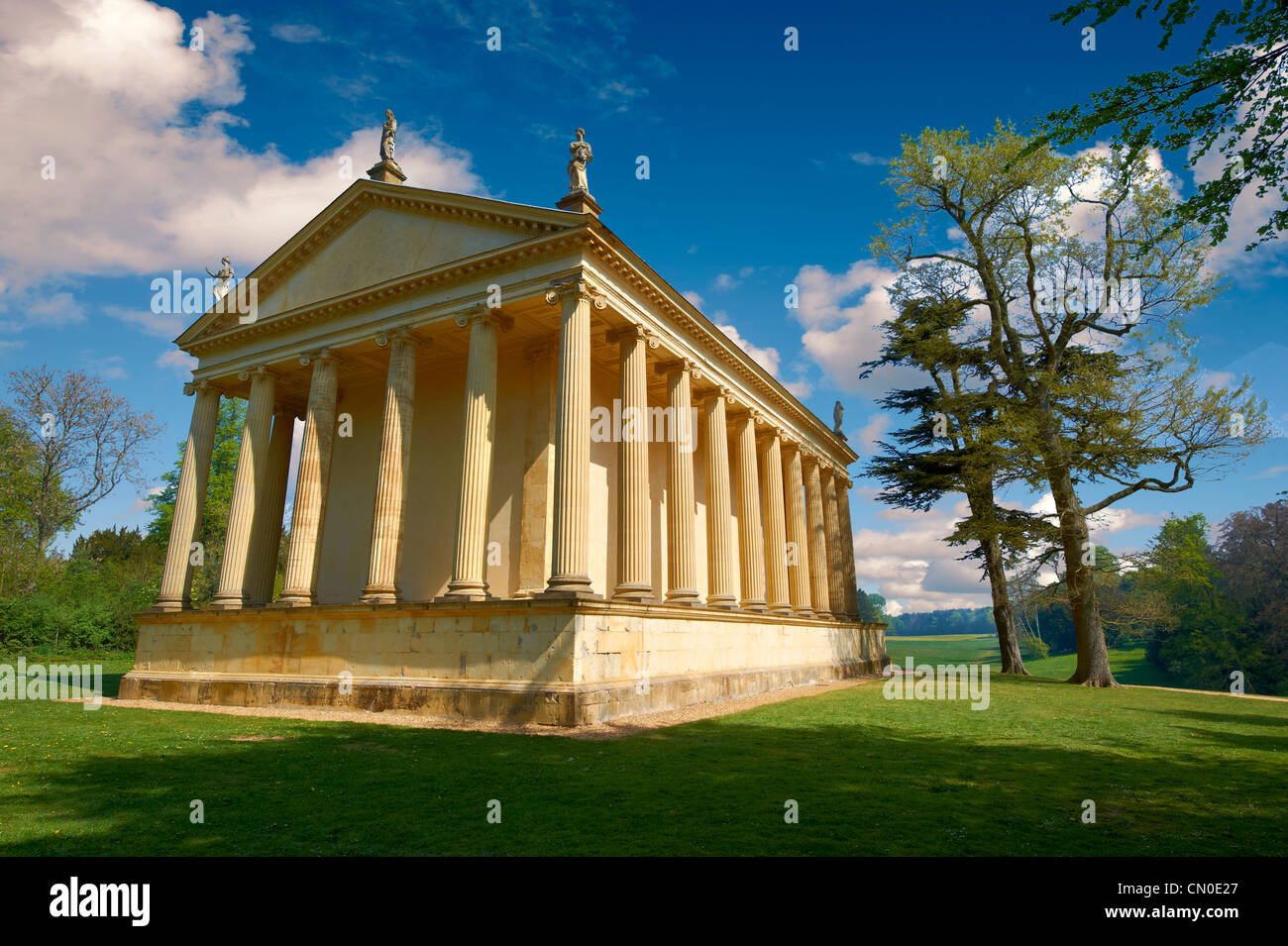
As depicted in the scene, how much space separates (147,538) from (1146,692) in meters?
58.5

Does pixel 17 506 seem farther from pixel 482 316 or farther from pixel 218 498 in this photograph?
pixel 482 316

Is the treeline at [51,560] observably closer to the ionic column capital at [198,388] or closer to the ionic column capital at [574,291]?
the ionic column capital at [198,388]

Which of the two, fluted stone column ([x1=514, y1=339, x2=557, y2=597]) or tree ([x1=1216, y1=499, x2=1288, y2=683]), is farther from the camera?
tree ([x1=1216, y1=499, x2=1288, y2=683])

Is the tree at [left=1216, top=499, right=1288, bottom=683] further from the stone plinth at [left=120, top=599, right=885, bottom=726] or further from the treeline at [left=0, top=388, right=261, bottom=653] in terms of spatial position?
the treeline at [left=0, top=388, right=261, bottom=653]

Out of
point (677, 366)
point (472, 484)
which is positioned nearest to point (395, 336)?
point (472, 484)

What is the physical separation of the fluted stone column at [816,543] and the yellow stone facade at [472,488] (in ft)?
14.5

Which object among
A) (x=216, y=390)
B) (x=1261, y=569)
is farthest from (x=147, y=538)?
(x=1261, y=569)

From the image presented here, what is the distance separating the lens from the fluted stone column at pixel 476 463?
15594 millimetres

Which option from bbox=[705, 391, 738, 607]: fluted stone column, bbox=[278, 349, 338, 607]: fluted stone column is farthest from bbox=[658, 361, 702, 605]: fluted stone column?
bbox=[278, 349, 338, 607]: fluted stone column

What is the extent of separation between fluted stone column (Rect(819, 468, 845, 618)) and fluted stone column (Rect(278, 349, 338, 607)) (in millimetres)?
22480

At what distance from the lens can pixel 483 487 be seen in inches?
641

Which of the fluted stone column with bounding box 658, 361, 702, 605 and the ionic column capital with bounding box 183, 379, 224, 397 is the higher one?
the ionic column capital with bounding box 183, 379, 224, 397

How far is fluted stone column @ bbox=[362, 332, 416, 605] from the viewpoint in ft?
55.4

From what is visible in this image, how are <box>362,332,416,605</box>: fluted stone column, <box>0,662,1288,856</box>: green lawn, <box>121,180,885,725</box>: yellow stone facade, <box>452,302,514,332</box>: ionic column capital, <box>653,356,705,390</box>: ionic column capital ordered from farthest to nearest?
<box>653,356,705,390</box>: ionic column capital < <box>452,302,514,332</box>: ionic column capital < <box>362,332,416,605</box>: fluted stone column < <box>121,180,885,725</box>: yellow stone facade < <box>0,662,1288,856</box>: green lawn
